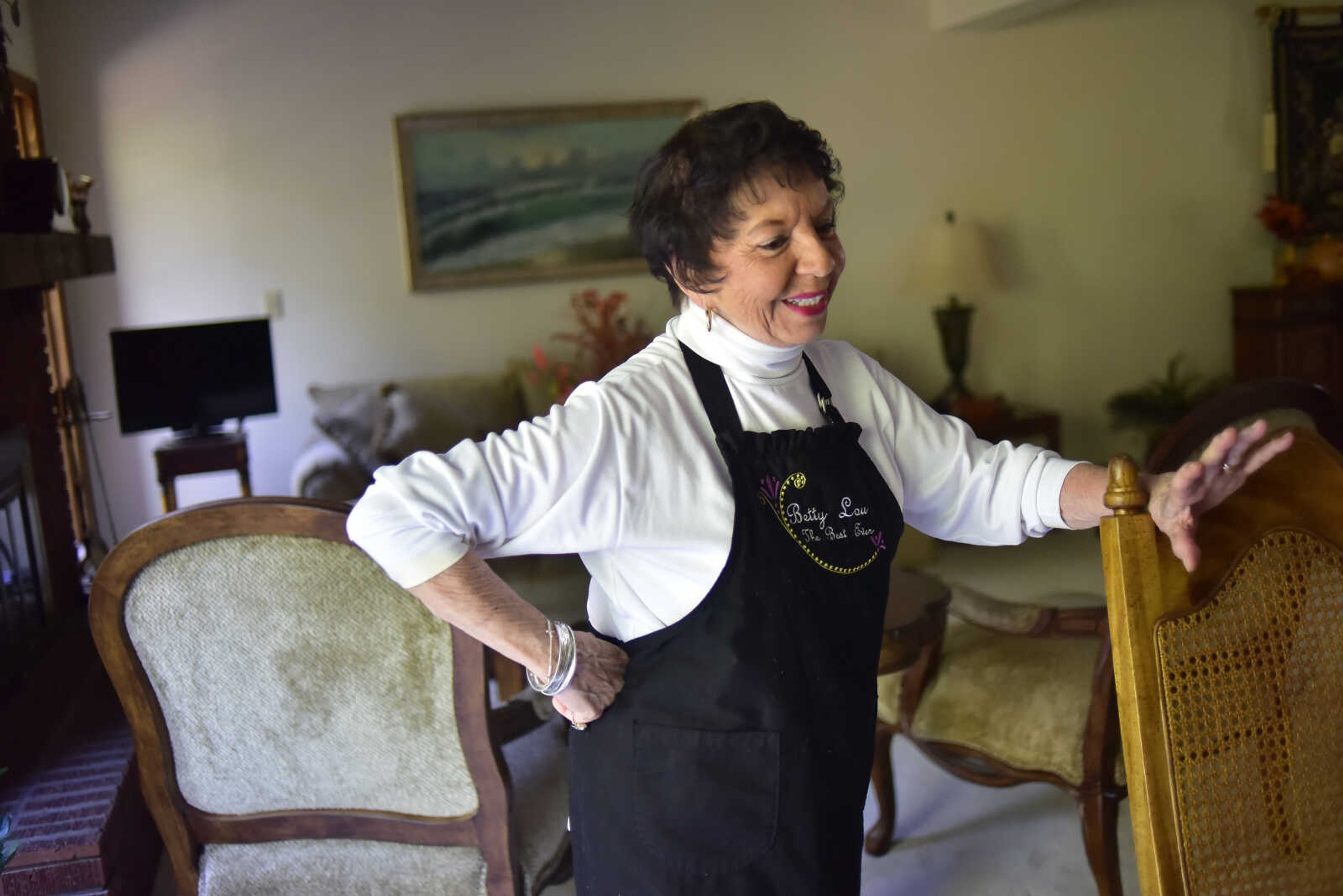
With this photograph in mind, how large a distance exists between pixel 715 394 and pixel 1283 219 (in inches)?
213

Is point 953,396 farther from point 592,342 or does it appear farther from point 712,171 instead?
point 712,171

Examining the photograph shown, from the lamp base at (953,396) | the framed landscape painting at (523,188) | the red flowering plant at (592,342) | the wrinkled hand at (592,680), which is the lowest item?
the lamp base at (953,396)

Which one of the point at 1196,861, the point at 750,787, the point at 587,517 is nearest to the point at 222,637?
the point at 587,517

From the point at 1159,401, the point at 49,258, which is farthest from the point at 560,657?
the point at 1159,401

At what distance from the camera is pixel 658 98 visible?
513cm

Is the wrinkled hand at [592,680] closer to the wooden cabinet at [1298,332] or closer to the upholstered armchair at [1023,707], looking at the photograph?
the upholstered armchair at [1023,707]

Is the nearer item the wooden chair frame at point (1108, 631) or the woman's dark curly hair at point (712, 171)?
the woman's dark curly hair at point (712, 171)

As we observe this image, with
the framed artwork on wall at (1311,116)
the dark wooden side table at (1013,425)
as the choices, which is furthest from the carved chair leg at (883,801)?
the framed artwork on wall at (1311,116)

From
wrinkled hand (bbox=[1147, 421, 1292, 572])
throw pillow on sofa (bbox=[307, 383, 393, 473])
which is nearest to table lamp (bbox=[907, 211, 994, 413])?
throw pillow on sofa (bbox=[307, 383, 393, 473])

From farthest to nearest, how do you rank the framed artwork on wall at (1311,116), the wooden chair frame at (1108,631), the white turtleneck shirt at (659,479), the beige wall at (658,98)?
the framed artwork on wall at (1311,116), the beige wall at (658,98), the wooden chair frame at (1108,631), the white turtleneck shirt at (659,479)

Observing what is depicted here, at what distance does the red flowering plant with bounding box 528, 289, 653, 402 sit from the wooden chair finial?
365cm

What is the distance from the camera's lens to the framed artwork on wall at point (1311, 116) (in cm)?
579

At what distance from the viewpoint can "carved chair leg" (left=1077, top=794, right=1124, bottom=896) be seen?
2.16 metres

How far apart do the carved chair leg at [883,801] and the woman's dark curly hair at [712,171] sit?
1.50 metres
